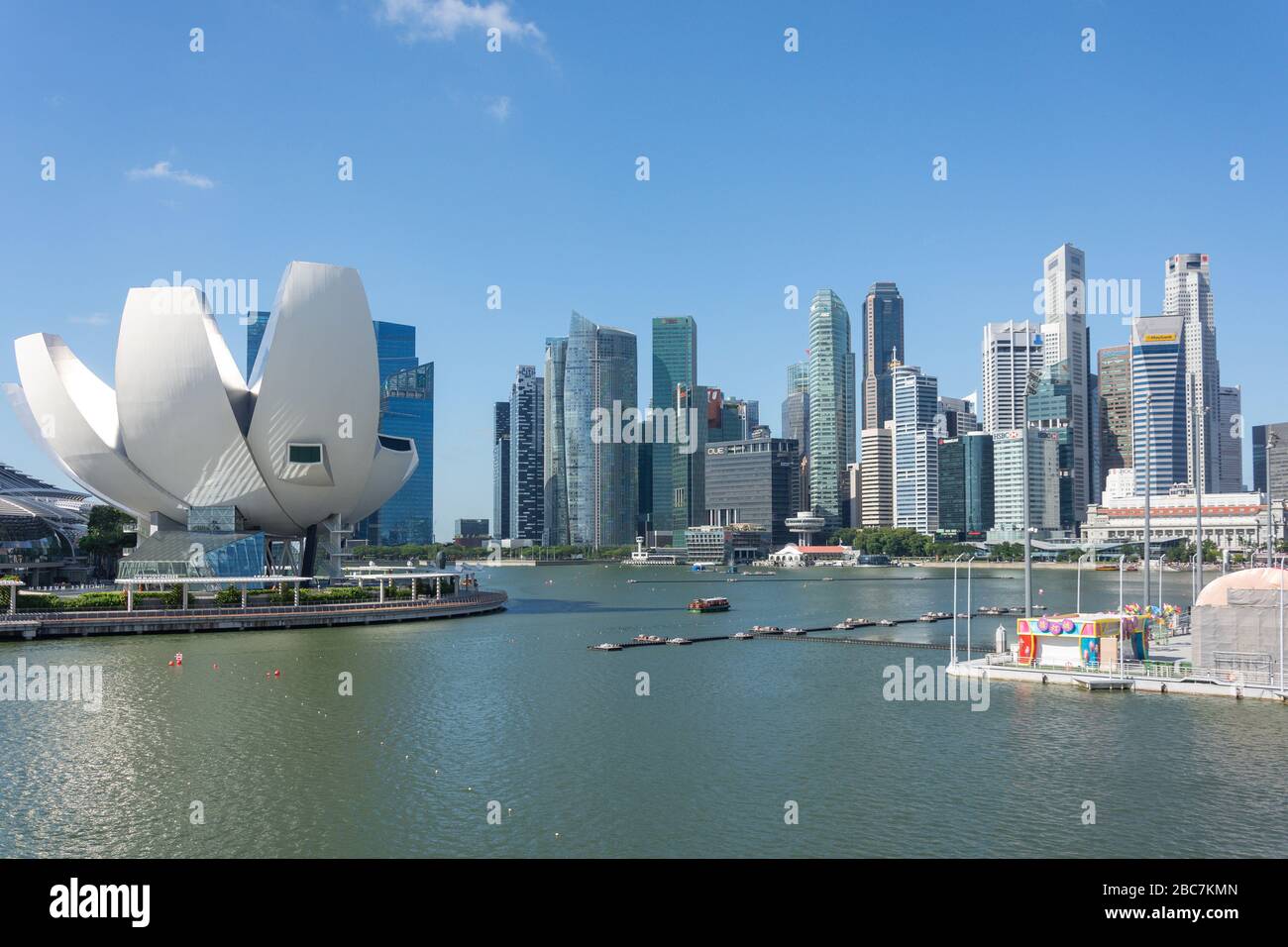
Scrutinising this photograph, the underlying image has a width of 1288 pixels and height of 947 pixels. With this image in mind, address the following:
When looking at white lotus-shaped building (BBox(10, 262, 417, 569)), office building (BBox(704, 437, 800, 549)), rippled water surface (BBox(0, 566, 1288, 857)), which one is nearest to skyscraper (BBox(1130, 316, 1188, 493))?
office building (BBox(704, 437, 800, 549))

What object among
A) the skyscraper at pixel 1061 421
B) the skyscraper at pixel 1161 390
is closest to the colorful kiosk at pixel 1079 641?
the skyscraper at pixel 1061 421

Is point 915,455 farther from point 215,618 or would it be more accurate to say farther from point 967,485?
point 215,618

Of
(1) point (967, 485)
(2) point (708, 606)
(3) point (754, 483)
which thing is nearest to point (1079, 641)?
(2) point (708, 606)

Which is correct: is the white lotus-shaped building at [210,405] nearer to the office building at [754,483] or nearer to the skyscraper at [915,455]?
the office building at [754,483]
